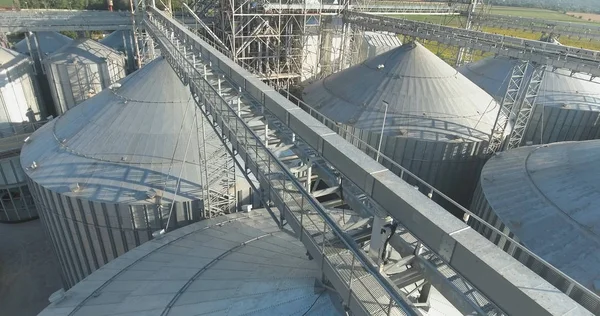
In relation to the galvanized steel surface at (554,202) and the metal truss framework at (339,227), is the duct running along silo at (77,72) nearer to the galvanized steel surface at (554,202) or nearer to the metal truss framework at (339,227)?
the metal truss framework at (339,227)

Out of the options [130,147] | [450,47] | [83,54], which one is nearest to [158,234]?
[130,147]

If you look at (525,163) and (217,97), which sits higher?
(217,97)

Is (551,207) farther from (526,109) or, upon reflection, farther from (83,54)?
(83,54)

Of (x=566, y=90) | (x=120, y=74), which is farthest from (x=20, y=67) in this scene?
(x=566, y=90)

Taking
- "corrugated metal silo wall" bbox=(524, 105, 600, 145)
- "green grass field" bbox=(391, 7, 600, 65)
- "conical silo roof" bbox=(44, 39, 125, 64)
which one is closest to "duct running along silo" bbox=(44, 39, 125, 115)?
"conical silo roof" bbox=(44, 39, 125, 64)

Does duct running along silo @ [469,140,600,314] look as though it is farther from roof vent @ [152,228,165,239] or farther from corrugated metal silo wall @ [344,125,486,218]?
roof vent @ [152,228,165,239]

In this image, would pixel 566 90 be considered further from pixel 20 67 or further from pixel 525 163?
pixel 20 67
